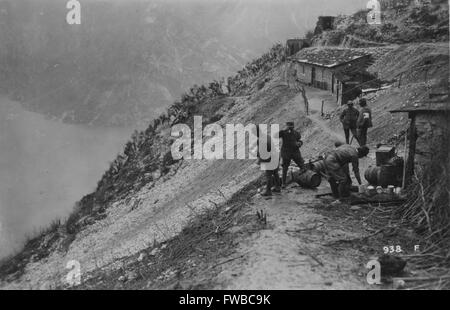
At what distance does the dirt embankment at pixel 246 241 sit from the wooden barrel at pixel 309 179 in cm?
23

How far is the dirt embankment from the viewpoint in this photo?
26.9ft

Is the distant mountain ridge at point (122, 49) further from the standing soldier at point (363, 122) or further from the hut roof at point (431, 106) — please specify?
the hut roof at point (431, 106)

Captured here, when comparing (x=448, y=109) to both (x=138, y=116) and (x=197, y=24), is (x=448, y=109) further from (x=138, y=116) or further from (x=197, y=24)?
(x=197, y=24)

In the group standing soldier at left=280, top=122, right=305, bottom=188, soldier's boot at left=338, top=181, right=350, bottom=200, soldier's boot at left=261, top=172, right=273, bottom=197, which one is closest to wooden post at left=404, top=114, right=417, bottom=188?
soldier's boot at left=338, top=181, right=350, bottom=200

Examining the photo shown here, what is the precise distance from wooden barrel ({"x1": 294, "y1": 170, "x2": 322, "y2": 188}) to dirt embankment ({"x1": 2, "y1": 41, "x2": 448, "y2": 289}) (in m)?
0.23

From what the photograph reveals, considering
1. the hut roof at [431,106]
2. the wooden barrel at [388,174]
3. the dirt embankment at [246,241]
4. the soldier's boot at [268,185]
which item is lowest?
the dirt embankment at [246,241]

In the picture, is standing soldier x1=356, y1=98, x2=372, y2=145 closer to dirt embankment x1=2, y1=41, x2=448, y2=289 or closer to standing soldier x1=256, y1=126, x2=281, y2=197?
dirt embankment x1=2, y1=41, x2=448, y2=289

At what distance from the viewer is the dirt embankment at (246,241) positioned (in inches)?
323

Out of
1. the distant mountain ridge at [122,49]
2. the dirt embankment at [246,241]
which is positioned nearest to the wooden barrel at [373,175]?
the dirt embankment at [246,241]

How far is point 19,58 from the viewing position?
144m

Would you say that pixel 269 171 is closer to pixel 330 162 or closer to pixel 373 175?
pixel 330 162

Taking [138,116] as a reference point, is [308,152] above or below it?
above

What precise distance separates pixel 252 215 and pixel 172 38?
142 meters
